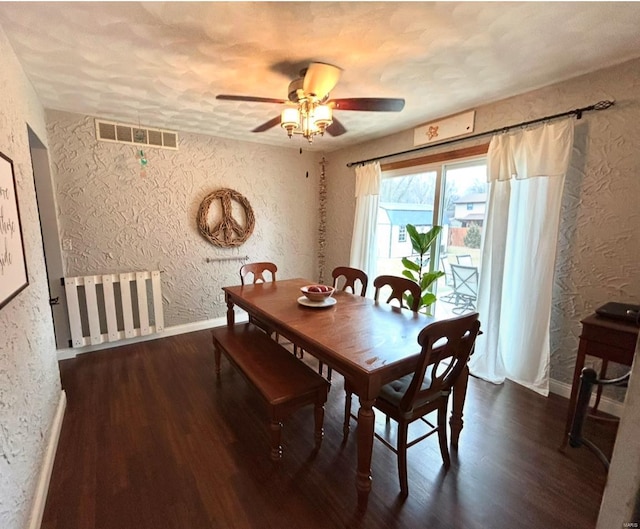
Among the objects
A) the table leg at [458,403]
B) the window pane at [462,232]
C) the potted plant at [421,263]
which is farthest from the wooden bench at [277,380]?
the window pane at [462,232]

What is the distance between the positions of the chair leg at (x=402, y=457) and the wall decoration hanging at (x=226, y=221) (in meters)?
2.88

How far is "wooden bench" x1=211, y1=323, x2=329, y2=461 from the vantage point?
5.35ft

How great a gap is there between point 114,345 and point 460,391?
331cm

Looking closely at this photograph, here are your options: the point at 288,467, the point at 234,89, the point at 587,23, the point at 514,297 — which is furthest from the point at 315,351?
the point at 587,23

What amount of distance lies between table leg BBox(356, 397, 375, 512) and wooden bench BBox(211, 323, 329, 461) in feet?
1.33

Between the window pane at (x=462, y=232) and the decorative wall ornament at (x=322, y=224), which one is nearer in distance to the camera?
the window pane at (x=462, y=232)

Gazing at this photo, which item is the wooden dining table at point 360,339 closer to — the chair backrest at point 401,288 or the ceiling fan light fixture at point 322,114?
the chair backrest at point 401,288

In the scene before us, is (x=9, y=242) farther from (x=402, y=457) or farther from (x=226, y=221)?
(x=226, y=221)

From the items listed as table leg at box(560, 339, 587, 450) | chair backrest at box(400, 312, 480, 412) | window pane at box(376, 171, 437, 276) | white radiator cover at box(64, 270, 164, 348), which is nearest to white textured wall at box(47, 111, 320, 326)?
white radiator cover at box(64, 270, 164, 348)

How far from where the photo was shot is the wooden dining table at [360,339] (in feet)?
4.40

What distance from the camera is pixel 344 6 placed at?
54.2 inches

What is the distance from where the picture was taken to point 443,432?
5.37ft

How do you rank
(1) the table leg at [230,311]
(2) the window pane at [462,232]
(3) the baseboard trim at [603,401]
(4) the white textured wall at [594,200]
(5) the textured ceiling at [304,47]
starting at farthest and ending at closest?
1. (2) the window pane at [462,232]
2. (1) the table leg at [230,311]
3. (3) the baseboard trim at [603,401]
4. (4) the white textured wall at [594,200]
5. (5) the textured ceiling at [304,47]

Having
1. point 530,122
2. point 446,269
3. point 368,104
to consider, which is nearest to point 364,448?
point 368,104
